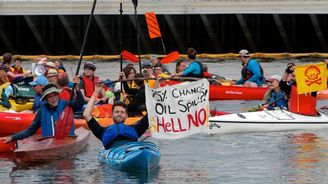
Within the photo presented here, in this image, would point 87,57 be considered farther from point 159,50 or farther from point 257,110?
point 257,110

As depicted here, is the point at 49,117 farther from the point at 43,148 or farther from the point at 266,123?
the point at 266,123

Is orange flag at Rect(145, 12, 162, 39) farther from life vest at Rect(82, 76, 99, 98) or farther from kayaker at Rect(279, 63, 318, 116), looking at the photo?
kayaker at Rect(279, 63, 318, 116)

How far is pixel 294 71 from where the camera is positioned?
70.2 feet

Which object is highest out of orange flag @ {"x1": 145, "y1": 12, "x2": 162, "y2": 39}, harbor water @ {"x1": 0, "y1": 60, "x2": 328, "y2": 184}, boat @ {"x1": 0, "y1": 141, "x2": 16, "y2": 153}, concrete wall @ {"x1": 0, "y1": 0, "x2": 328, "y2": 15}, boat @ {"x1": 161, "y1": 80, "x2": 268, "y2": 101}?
concrete wall @ {"x1": 0, "y1": 0, "x2": 328, "y2": 15}

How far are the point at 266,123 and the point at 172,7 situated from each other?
94.0ft

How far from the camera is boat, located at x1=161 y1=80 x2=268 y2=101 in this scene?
28.5 meters

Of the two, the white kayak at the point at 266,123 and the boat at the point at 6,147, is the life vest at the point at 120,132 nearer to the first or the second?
the boat at the point at 6,147

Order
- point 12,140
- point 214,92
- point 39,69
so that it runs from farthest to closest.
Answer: point 214,92, point 39,69, point 12,140

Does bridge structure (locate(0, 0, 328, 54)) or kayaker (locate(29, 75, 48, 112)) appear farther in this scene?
bridge structure (locate(0, 0, 328, 54))

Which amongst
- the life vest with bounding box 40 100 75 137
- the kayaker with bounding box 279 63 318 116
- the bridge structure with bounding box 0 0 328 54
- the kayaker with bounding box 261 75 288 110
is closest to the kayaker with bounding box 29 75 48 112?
the life vest with bounding box 40 100 75 137

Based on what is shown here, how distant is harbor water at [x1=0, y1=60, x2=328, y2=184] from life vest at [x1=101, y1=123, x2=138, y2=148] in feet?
1.76

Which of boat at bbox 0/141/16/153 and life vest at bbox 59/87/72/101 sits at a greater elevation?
life vest at bbox 59/87/72/101

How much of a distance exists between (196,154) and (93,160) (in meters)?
1.91

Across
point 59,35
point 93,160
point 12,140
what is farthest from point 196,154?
point 59,35
